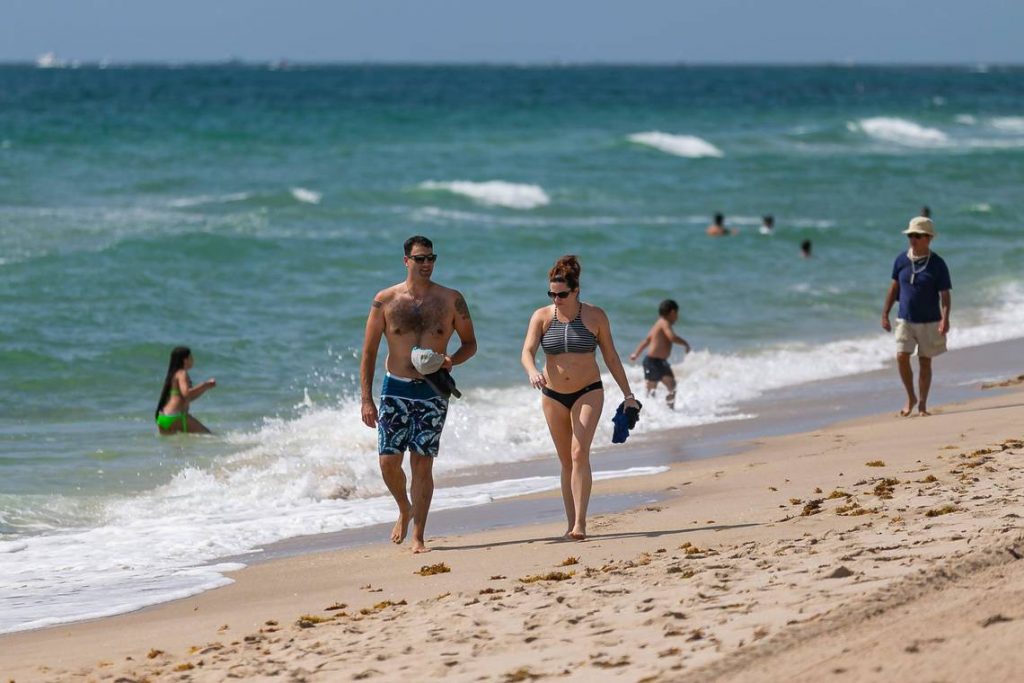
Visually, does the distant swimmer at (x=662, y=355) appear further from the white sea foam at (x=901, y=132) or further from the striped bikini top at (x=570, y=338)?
the white sea foam at (x=901, y=132)

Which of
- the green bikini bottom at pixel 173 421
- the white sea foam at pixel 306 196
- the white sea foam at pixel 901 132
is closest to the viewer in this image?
the green bikini bottom at pixel 173 421

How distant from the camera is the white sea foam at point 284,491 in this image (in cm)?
747

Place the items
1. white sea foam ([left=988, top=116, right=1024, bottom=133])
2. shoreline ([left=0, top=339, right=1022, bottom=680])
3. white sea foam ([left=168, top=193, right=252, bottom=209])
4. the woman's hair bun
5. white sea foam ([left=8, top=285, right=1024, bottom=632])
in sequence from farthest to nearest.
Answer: white sea foam ([left=988, top=116, right=1024, bottom=133])
white sea foam ([left=168, top=193, right=252, bottom=209])
white sea foam ([left=8, top=285, right=1024, bottom=632])
the woman's hair bun
shoreline ([left=0, top=339, right=1022, bottom=680])

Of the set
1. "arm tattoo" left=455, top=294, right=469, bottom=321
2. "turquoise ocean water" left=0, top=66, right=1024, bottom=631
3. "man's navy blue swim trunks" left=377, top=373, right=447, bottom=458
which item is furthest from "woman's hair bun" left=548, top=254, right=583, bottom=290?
"turquoise ocean water" left=0, top=66, right=1024, bottom=631

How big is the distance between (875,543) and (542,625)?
153 cm

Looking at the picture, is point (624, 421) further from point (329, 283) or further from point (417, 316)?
point (329, 283)

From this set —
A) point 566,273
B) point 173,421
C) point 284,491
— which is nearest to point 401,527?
point 566,273

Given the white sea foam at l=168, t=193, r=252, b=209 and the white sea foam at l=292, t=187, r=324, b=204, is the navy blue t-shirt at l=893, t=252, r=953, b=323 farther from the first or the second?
the white sea foam at l=168, t=193, r=252, b=209

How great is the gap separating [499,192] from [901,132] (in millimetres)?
30097

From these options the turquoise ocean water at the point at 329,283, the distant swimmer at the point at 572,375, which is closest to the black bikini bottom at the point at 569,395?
the distant swimmer at the point at 572,375

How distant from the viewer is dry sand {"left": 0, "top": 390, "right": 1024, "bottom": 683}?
478 cm

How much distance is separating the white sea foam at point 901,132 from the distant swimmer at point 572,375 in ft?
159

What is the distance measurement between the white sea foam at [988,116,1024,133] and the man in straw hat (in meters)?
52.2

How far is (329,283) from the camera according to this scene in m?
20.3
